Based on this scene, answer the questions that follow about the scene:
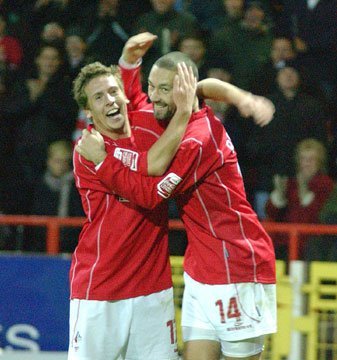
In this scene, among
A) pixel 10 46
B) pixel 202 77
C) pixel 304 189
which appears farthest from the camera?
pixel 10 46

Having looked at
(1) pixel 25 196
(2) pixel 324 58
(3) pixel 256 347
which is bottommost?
(3) pixel 256 347

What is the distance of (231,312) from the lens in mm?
5168

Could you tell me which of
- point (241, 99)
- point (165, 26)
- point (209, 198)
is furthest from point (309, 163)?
point (209, 198)

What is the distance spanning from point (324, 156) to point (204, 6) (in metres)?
2.42

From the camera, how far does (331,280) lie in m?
7.03

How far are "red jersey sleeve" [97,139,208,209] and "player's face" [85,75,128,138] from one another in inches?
9.8

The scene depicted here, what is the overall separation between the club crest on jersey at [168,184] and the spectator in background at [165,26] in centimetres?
417

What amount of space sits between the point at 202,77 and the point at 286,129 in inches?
32.0

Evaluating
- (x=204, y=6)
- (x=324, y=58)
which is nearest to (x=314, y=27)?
(x=324, y=58)

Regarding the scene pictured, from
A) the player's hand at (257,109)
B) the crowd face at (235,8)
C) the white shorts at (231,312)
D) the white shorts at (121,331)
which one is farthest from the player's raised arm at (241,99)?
the crowd face at (235,8)

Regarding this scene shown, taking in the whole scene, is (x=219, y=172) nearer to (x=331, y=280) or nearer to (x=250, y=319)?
(x=250, y=319)

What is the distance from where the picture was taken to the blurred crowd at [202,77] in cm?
801

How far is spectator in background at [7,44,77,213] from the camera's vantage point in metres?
9.12

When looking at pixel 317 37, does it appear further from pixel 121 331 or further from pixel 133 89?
pixel 121 331
